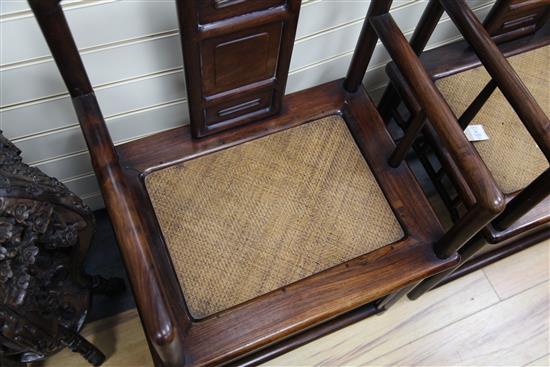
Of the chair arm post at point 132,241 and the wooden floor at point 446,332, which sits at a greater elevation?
the chair arm post at point 132,241

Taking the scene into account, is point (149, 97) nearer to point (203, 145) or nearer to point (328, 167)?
point (203, 145)

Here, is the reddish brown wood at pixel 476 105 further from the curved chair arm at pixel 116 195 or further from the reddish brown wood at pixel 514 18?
the curved chair arm at pixel 116 195

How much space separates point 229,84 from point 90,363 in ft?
2.40

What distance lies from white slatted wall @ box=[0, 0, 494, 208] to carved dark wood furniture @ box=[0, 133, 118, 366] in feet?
0.40

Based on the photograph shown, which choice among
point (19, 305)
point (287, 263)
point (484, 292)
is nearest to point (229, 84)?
point (287, 263)

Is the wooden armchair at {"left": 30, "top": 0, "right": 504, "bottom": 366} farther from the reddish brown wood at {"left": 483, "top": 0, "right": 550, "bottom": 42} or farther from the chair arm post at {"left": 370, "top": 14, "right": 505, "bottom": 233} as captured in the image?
the reddish brown wood at {"left": 483, "top": 0, "right": 550, "bottom": 42}

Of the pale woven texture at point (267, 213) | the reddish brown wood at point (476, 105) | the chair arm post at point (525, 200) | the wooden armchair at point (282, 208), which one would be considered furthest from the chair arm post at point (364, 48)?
the chair arm post at point (525, 200)

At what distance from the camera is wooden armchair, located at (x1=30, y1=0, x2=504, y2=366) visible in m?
0.80

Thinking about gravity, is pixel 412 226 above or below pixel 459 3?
below

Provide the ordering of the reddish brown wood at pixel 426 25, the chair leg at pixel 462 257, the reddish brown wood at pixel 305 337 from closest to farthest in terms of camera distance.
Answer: the reddish brown wood at pixel 426 25, the chair leg at pixel 462 257, the reddish brown wood at pixel 305 337

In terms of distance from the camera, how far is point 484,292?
1.35 metres

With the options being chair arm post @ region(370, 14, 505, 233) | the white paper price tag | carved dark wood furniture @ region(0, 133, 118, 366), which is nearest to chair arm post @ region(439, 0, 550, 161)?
chair arm post @ region(370, 14, 505, 233)

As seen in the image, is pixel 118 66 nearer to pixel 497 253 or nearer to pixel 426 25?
pixel 426 25

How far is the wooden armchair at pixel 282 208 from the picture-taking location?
0.80 m
